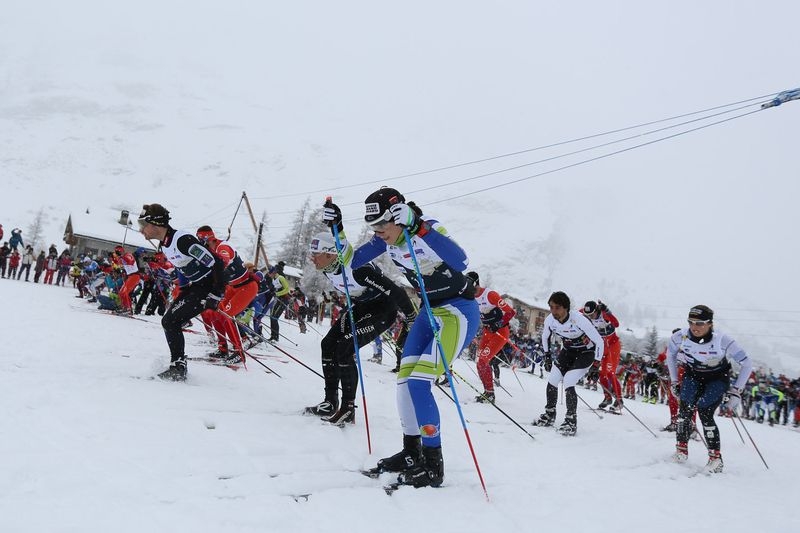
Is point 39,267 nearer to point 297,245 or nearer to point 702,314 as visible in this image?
point 702,314

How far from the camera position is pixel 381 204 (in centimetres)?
404

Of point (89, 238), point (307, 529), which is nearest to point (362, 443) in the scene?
point (307, 529)

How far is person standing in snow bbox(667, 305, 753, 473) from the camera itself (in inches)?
246

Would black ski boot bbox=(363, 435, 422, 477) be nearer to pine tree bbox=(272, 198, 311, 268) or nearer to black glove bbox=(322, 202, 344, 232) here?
black glove bbox=(322, 202, 344, 232)

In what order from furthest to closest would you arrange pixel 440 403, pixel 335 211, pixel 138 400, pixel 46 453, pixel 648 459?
pixel 440 403
pixel 648 459
pixel 335 211
pixel 138 400
pixel 46 453

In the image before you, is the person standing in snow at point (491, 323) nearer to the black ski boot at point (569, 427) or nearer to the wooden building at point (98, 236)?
the black ski boot at point (569, 427)

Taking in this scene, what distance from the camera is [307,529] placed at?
271 cm

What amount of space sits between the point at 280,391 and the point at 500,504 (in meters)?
3.58

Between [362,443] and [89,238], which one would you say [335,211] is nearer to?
[362,443]

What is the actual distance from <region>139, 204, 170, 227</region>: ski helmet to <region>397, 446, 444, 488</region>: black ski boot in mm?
4455

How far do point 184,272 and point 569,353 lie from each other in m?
5.88

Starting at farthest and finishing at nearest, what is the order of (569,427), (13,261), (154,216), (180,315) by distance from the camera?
(13,261) < (569,427) < (154,216) < (180,315)

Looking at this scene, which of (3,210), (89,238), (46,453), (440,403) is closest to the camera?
(46,453)

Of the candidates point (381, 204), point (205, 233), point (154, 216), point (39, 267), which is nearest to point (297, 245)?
point (39, 267)
